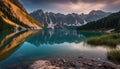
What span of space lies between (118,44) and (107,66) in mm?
37548

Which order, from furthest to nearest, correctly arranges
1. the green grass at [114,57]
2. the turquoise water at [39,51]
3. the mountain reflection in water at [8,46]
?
1. the mountain reflection in water at [8,46]
2. the turquoise water at [39,51]
3. the green grass at [114,57]

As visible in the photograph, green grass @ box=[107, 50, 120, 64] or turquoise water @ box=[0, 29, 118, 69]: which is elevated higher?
green grass @ box=[107, 50, 120, 64]

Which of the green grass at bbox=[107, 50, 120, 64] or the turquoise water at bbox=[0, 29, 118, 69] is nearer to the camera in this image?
the green grass at bbox=[107, 50, 120, 64]

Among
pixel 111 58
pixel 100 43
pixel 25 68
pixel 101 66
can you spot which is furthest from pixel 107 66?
pixel 100 43

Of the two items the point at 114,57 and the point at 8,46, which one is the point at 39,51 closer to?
the point at 8,46

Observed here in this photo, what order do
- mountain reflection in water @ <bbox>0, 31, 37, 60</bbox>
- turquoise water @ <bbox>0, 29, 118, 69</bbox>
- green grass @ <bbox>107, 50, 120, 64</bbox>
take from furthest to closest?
1. mountain reflection in water @ <bbox>0, 31, 37, 60</bbox>
2. turquoise water @ <bbox>0, 29, 118, 69</bbox>
3. green grass @ <bbox>107, 50, 120, 64</bbox>

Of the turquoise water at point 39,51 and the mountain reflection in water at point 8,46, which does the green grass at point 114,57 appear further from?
the mountain reflection in water at point 8,46

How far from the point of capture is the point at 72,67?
3622 cm

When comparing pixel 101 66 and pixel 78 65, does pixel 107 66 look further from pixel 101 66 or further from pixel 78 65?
pixel 78 65

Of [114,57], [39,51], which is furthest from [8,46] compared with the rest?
[114,57]

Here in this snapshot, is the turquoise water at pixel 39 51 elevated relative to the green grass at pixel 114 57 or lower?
lower

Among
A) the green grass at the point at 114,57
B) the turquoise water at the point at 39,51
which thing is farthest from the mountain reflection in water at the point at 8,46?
the green grass at the point at 114,57

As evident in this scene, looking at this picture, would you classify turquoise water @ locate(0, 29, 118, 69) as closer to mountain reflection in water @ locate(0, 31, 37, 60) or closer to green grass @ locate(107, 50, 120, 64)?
mountain reflection in water @ locate(0, 31, 37, 60)

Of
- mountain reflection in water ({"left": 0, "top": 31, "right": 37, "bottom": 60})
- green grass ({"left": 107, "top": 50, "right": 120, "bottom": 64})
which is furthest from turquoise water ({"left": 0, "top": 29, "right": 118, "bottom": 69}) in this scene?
green grass ({"left": 107, "top": 50, "right": 120, "bottom": 64})
